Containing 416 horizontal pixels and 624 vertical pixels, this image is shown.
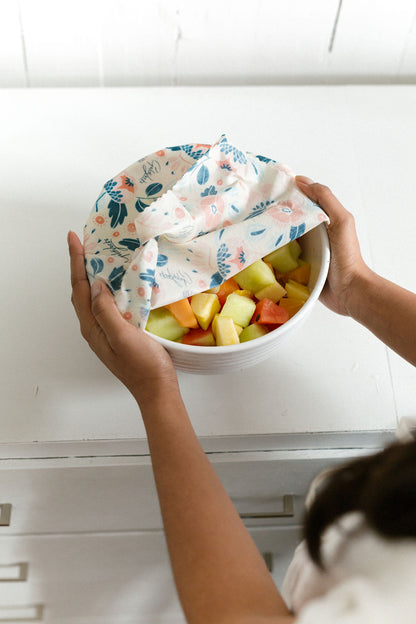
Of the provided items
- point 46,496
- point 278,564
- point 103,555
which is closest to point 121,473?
point 46,496

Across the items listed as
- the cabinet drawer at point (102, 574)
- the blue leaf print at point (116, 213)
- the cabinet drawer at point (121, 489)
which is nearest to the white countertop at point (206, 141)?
the cabinet drawer at point (121, 489)

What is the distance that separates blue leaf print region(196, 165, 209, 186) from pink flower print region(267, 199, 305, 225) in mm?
72

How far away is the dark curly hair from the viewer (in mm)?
349

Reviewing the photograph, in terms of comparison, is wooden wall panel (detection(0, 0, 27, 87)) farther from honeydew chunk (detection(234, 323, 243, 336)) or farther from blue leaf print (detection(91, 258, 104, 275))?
honeydew chunk (detection(234, 323, 243, 336))

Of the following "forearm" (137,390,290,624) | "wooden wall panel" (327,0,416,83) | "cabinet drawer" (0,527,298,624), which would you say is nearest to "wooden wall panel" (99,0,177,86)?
"wooden wall panel" (327,0,416,83)

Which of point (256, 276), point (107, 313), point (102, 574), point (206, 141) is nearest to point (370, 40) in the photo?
point (206, 141)

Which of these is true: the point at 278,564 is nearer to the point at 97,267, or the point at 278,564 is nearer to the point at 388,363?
the point at 388,363

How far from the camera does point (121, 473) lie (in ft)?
2.10

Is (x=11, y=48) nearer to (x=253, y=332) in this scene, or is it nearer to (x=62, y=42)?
(x=62, y=42)

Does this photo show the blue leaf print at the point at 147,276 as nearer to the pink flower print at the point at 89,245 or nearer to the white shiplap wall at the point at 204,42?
the pink flower print at the point at 89,245

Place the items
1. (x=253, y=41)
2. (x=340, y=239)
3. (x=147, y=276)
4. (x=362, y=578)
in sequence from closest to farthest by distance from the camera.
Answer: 1. (x=362, y=578)
2. (x=147, y=276)
3. (x=340, y=239)
4. (x=253, y=41)

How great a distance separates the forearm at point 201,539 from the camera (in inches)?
16.7

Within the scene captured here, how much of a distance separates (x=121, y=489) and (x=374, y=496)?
394 mm

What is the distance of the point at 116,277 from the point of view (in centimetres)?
54
